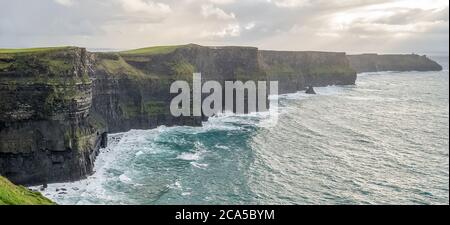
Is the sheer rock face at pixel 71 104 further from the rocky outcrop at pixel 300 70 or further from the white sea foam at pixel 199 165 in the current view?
the rocky outcrop at pixel 300 70

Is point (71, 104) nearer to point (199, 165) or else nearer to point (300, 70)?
point (199, 165)

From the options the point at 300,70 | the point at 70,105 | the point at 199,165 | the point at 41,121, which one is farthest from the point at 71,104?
Result: the point at 300,70

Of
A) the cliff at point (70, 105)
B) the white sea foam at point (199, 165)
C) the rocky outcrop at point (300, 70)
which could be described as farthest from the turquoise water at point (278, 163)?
the rocky outcrop at point (300, 70)

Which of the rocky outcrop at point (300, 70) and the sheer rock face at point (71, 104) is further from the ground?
the rocky outcrop at point (300, 70)

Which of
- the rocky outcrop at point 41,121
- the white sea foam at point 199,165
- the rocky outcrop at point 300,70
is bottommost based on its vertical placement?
the white sea foam at point 199,165

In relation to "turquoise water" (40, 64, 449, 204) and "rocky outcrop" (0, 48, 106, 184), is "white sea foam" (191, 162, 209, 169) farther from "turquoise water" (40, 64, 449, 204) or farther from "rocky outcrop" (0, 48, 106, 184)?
"rocky outcrop" (0, 48, 106, 184)

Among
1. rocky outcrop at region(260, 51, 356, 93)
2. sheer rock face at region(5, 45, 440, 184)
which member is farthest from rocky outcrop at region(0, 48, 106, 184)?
rocky outcrop at region(260, 51, 356, 93)

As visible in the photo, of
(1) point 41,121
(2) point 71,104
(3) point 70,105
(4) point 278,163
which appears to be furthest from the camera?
(4) point 278,163
